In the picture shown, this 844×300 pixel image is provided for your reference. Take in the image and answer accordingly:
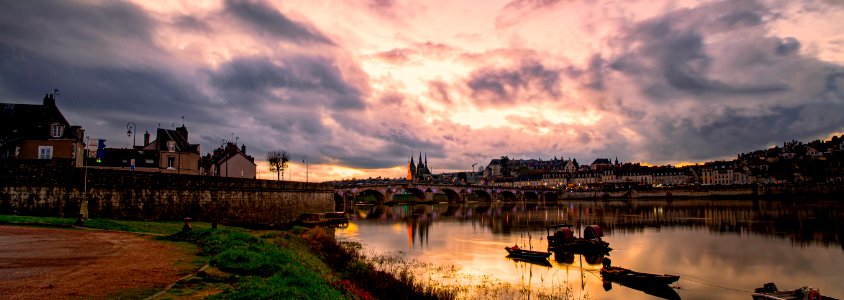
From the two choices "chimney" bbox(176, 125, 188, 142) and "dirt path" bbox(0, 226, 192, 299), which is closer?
"dirt path" bbox(0, 226, 192, 299)

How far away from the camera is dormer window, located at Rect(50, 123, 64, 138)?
53.4m

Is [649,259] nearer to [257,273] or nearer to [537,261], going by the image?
[537,261]

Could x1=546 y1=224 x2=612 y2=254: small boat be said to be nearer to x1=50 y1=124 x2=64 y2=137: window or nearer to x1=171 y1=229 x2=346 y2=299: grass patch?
x1=171 y1=229 x2=346 y2=299: grass patch

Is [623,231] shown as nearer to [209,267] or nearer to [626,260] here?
[626,260]

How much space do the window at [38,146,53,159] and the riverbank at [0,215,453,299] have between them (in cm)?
2898

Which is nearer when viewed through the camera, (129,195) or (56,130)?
(129,195)

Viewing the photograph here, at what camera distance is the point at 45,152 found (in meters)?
52.9

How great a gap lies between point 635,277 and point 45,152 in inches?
2285

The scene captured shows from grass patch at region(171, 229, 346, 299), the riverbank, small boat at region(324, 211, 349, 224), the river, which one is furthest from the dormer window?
grass patch at region(171, 229, 346, 299)

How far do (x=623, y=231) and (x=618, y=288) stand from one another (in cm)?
3735

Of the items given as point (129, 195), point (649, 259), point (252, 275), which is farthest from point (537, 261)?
point (129, 195)

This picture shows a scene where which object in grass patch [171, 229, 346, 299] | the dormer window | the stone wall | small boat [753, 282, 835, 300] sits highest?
the dormer window

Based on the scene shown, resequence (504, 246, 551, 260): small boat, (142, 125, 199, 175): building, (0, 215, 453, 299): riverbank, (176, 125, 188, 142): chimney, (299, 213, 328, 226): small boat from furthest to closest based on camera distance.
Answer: (176, 125, 188, 142): chimney < (142, 125, 199, 175): building < (299, 213, 328, 226): small boat < (504, 246, 551, 260): small boat < (0, 215, 453, 299): riverbank

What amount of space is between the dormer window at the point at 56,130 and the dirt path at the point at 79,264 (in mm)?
33030
